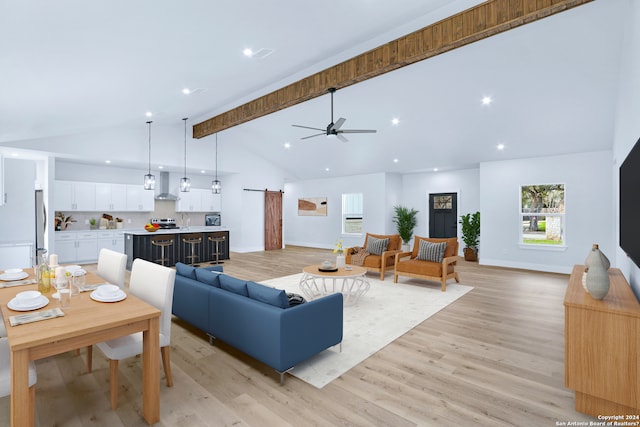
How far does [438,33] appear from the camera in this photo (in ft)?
11.8

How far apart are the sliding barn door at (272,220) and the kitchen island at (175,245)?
250 cm

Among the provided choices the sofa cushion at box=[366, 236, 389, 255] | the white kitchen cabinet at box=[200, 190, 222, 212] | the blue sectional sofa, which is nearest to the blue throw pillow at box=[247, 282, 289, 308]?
the blue sectional sofa

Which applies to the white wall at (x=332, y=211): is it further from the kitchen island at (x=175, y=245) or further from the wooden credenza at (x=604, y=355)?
the wooden credenza at (x=604, y=355)

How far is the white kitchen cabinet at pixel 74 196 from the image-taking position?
7.66m

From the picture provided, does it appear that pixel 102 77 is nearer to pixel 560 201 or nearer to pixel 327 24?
pixel 327 24

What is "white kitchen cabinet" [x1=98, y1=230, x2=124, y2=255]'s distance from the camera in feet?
26.8

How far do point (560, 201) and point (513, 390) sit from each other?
243 inches

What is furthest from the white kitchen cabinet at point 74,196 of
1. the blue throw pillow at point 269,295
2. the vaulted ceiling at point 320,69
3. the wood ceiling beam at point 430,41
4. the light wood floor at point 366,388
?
the blue throw pillow at point 269,295

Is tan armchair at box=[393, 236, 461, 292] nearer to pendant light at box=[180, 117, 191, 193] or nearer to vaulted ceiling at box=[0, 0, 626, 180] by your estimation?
vaulted ceiling at box=[0, 0, 626, 180]

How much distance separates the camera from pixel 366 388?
250 cm

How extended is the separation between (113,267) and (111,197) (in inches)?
245

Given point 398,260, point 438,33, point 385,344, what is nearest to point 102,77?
point 438,33

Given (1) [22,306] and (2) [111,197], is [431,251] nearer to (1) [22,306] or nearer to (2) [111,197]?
(1) [22,306]

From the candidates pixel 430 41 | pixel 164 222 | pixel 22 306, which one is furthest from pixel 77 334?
pixel 164 222
